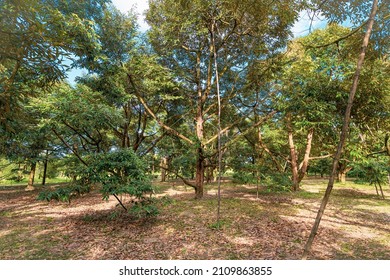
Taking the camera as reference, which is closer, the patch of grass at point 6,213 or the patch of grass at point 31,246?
the patch of grass at point 31,246

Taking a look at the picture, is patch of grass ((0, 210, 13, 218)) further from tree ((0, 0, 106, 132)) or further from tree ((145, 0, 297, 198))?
tree ((145, 0, 297, 198))

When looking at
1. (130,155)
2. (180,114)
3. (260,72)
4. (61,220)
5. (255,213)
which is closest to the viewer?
(130,155)

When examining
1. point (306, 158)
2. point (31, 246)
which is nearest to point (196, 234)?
point (31, 246)

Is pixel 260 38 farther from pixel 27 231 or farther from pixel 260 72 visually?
pixel 27 231

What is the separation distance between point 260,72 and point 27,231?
12005mm

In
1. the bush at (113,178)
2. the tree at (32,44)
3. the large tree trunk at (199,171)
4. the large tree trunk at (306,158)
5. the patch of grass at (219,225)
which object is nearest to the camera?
the tree at (32,44)

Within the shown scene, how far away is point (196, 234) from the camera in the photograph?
6848 mm

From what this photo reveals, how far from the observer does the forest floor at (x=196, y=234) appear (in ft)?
18.1

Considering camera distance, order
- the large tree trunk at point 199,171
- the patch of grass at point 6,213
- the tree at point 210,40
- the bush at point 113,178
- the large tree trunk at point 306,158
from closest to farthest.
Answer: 1. the bush at point 113,178
2. the tree at point 210,40
3. the patch of grass at point 6,213
4. the large tree trunk at point 199,171
5. the large tree trunk at point 306,158

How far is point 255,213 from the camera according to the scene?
367 inches

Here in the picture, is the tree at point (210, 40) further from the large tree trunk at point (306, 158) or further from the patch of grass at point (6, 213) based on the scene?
the patch of grass at point (6, 213)

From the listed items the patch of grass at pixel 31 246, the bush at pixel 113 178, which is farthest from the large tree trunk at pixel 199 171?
the patch of grass at pixel 31 246

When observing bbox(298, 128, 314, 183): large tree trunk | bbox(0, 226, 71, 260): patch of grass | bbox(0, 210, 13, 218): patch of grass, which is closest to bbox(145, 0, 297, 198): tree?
bbox(298, 128, 314, 183): large tree trunk
